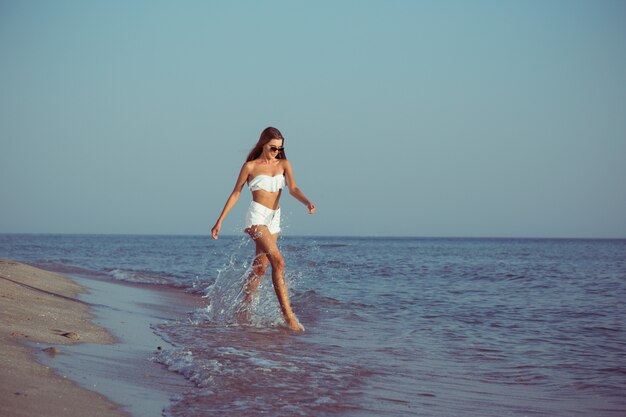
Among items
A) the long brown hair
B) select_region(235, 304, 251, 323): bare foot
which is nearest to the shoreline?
select_region(235, 304, 251, 323): bare foot

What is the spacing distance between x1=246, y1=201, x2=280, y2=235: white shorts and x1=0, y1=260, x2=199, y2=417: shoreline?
1.57 m

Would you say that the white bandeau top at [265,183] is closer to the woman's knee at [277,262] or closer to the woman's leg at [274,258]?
the woman's leg at [274,258]

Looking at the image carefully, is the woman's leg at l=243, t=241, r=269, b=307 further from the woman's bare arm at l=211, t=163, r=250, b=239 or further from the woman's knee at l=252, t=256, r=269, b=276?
the woman's bare arm at l=211, t=163, r=250, b=239

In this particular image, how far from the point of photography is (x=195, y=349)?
575 cm

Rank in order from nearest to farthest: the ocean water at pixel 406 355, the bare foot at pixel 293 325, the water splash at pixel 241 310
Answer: the ocean water at pixel 406 355 < the bare foot at pixel 293 325 < the water splash at pixel 241 310

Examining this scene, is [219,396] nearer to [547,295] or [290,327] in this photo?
[290,327]

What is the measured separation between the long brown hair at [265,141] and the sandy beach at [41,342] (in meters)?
2.46

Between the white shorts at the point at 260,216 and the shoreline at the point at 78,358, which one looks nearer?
the shoreline at the point at 78,358

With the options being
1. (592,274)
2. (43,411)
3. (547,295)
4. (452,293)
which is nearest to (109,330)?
(43,411)

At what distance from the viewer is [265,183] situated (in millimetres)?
7344

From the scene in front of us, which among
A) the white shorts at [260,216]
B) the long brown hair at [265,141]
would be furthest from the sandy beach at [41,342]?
the long brown hair at [265,141]

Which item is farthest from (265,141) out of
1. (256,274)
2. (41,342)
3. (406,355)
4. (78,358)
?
(78,358)

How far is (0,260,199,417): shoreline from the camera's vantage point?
3.55 metres

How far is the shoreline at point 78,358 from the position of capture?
11.7ft
